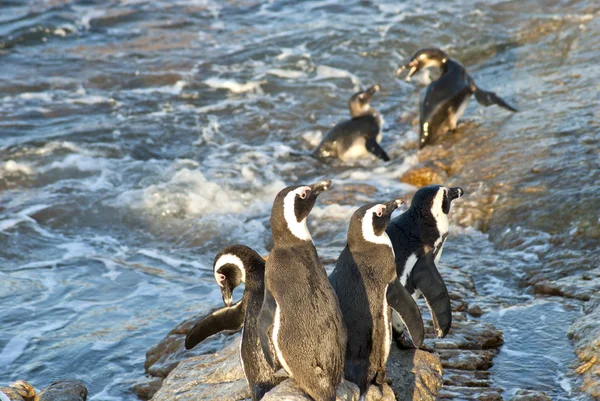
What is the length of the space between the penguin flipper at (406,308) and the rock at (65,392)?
7.14 ft

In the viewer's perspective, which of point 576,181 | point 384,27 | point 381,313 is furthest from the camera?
point 384,27

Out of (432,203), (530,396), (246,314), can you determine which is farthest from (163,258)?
(530,396)

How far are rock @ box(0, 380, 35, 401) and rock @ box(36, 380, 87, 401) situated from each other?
2.3 inches

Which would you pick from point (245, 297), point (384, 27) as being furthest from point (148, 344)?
point (384, 27)

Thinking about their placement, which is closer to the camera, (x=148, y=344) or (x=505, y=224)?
(x=148, y=344)

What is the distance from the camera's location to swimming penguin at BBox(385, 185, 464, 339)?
15.4 ft

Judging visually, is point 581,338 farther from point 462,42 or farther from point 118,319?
point 462,42

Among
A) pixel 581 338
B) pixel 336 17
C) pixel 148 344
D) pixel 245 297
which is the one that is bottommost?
pixel 336 17

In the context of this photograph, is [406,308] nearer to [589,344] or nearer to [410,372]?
[410,372]

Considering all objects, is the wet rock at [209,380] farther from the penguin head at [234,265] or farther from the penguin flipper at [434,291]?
the penguin flipper at [434,291]

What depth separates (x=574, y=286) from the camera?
5605 mm

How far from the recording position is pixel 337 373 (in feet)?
12.6

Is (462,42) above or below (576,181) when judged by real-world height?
below

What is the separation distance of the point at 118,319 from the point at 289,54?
8.59m
